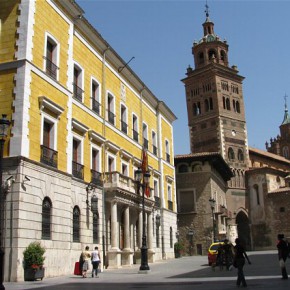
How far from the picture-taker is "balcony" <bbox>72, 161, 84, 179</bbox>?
74.6ft

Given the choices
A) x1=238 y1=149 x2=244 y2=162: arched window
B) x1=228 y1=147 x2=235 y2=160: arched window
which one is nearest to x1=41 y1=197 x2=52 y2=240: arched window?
x1=228 y1=147 x2=235 y2=160: arched window

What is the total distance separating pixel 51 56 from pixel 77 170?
595 cm

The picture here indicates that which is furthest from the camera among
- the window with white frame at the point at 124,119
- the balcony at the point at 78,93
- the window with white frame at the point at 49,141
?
the window with white frame at the point at 124,119

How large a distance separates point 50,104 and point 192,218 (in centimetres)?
3164

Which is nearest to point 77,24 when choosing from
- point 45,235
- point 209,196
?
point 45,235

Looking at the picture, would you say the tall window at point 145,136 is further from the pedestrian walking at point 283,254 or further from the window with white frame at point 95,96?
the pedestrian walking at point 283,254

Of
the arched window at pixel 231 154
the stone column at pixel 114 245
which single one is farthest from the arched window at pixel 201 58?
the stone column at pixel 114 245

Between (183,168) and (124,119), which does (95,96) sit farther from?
(183,168)

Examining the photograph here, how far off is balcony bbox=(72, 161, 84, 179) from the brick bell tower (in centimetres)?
4581

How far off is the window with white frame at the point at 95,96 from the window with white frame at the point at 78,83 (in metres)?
1.53

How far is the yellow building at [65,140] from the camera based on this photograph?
59.3 feet

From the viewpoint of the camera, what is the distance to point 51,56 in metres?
21.8

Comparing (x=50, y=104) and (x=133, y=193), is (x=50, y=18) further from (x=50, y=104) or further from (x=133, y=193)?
(x=133, y=193)

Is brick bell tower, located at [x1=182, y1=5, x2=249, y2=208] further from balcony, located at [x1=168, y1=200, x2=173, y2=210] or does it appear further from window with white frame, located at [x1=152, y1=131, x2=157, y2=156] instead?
window with white frame, located at [x1=152, y1=131, x2=157, y2=156]
